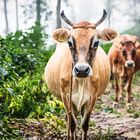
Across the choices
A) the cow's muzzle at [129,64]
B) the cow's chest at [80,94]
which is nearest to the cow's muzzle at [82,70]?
the cow's chest at [80,94]

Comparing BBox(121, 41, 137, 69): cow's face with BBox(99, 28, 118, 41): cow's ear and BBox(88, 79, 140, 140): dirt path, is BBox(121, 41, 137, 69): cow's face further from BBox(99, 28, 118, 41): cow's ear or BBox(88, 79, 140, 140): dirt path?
BBox(99, 28, 118, 41): cow's ear

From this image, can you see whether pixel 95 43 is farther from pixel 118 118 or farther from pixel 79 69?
pixel 118 118

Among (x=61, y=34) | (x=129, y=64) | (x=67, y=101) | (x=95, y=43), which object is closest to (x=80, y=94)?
(x=67, y=101)

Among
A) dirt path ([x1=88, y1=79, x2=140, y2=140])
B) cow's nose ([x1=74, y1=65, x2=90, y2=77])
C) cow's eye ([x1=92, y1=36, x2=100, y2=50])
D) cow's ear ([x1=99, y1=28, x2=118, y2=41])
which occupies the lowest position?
dirt path ([x1=88, y1=79, x2=140, y2=140])

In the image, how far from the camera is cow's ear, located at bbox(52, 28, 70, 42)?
23.9ft

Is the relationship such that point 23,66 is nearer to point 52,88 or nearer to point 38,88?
point 38,88

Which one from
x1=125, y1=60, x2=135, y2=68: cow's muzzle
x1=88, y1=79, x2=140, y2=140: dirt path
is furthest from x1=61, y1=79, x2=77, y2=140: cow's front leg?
x1=125, y1=60, x2=135, y2=68: cow's muzzle

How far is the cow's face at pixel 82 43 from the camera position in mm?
6652

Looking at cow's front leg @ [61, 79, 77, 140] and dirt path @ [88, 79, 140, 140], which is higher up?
cow's front leg @ [61, 79, 77, 140]

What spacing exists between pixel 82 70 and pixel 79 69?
4 cm

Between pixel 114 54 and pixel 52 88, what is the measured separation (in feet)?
21.3

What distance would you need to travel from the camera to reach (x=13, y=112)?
8.95 meters

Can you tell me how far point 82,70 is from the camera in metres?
6.59

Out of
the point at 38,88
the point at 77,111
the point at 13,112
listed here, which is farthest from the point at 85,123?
the point at 38,88
